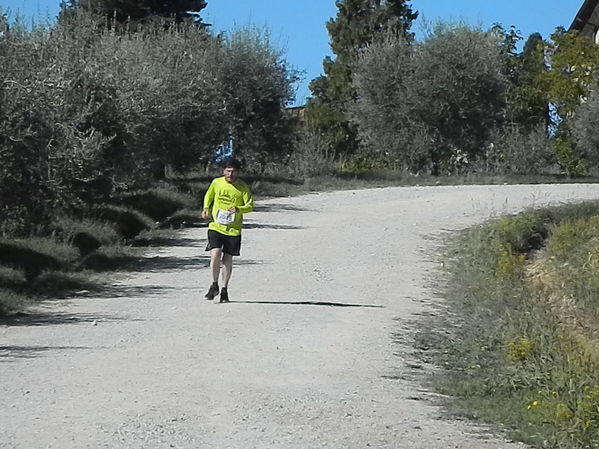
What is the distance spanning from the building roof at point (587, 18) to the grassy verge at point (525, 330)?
37974mm

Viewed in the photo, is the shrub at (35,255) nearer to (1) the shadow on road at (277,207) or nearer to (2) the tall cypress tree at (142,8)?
(1) the shadow on road at (277,207)

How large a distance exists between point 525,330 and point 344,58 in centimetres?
4381

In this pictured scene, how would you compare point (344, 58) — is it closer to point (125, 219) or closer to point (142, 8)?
point (142, 8)

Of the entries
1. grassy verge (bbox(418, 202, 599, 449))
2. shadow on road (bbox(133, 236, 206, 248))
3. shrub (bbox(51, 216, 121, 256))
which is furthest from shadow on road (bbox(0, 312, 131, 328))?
shadow on road (bbox(133, 236, 206, 248))

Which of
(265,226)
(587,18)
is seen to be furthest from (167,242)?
(587,18)

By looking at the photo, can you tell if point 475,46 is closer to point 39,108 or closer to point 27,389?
Result: point 39,108

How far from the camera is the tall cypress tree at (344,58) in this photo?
175 feet

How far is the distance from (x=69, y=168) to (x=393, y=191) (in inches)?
687

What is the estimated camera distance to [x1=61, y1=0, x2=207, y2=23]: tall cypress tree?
44.9 m

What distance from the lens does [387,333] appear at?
12.6m

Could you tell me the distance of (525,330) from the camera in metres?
12.5

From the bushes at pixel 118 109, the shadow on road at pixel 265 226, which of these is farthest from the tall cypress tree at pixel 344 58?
the shadow on road at pixel 265 226

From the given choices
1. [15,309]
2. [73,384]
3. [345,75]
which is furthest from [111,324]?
[345,75]

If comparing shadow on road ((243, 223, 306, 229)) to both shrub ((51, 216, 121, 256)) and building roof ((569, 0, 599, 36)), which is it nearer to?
shrub ((51, 216, 121, 256))
